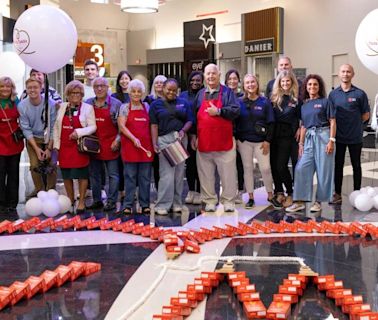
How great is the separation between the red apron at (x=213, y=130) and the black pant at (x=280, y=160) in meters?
0.57

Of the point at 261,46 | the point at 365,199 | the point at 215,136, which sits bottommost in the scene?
the point at 365,199

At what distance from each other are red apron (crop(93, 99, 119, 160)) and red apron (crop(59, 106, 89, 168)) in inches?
7.7

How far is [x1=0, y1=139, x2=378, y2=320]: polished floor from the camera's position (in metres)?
2.98

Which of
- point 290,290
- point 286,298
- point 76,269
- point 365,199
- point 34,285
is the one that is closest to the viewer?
point 286,298

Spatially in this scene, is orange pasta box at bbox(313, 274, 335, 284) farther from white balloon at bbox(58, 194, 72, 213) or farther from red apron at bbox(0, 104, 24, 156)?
red apron at bbox(0, 104, 24, 156)

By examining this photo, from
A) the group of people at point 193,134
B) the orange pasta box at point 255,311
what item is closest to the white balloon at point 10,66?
the group of people at point 193,134

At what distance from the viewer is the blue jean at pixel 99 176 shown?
5.65 metres

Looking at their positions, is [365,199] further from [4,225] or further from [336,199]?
[4,225]

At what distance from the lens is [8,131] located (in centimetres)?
557

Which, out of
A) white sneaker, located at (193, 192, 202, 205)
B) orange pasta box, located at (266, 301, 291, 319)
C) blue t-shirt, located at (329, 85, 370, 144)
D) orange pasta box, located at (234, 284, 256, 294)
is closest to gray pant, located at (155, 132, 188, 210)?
white sneaker, located at (193, 192, 202, 205)

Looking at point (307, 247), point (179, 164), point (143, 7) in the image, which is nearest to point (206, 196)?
point (179, 164)

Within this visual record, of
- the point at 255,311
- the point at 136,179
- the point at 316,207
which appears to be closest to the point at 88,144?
the point at 136,179

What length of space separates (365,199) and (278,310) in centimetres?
302

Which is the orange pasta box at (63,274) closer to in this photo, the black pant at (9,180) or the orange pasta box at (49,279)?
the orange pasta box at (49,279)
